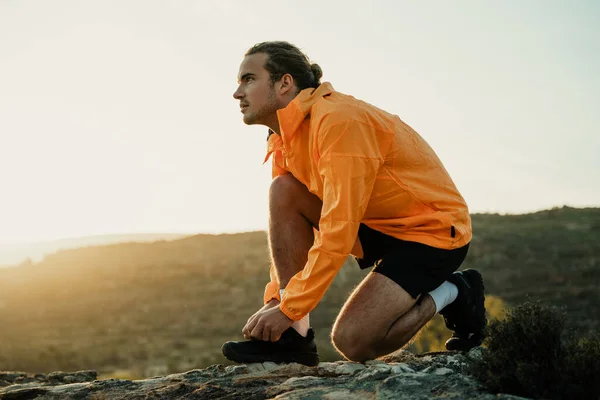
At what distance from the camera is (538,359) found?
8.23 ft

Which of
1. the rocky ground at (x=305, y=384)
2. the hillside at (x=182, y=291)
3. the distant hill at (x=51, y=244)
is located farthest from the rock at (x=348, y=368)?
the distant hill at (x=51, y=244)

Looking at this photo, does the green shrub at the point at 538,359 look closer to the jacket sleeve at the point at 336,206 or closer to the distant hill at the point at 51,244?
the jacket sleeve at the point at 336,206

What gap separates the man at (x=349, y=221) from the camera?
121 inches

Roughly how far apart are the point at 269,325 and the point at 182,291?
73.3ft

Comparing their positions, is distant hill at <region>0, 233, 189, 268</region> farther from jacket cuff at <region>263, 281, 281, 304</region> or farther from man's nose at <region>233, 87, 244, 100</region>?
man's nose at <region>233, 87, 244, 100</region>

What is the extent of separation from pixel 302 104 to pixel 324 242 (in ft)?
2.74

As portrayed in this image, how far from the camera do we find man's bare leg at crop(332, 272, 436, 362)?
3273 mm

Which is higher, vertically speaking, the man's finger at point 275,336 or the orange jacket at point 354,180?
the orange jacket at point 354,180

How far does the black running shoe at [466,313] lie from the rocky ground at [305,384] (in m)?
0.21

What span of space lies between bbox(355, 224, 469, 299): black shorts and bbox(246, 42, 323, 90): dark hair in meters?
1.07

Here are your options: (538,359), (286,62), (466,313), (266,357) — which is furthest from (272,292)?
(538,359)

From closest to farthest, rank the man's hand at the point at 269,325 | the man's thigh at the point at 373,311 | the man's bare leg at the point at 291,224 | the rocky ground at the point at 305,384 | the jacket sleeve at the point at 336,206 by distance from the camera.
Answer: the rocky ground at the point at 305,384 < the jacket sleeve at the point at 336,206 < the man's hand at the point at 269,325 < the man's thigh at the point at 373,311 < the man's bare leg at the point at 291,224

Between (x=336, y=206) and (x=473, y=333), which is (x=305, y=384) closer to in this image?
(x=336, y=206)

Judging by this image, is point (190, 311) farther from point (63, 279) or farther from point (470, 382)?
point (470, 382)
